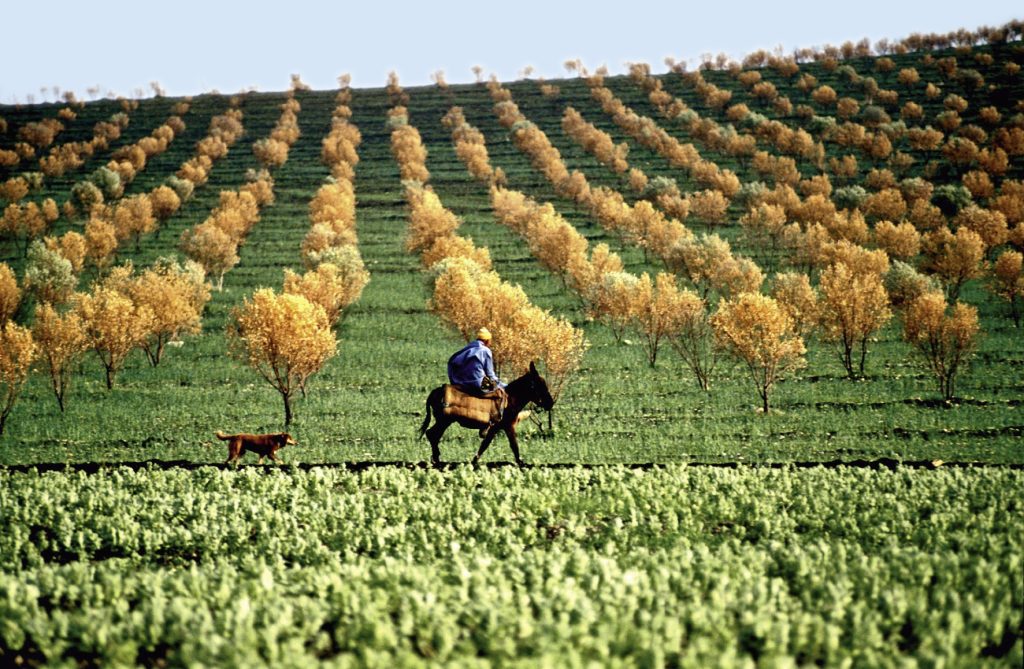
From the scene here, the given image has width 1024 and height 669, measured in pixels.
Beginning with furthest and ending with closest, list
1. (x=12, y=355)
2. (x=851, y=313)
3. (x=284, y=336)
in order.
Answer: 1. (x=851, y=313)
2. (x=284, y=336)
3. (x=12, y=355)

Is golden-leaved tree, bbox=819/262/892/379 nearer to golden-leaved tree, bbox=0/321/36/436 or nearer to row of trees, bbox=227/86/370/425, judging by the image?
row of trees, bbox=227/86/370/425

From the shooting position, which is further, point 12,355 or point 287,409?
point 287,409

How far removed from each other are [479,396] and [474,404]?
347 mm

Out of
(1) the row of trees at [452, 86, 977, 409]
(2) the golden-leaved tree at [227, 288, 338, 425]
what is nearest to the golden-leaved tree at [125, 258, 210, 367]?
(2) the golden-leaved tree at [227, 288, 338, 425]

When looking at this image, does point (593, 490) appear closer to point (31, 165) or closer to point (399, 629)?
point (399, 629)

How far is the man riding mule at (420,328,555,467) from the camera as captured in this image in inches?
1055

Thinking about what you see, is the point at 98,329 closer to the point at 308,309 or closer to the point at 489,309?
the point at 308,309

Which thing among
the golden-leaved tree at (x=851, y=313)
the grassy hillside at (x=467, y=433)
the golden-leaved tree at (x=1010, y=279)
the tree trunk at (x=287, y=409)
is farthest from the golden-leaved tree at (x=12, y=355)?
the golden-leaved tree at (x=1010, y=279)

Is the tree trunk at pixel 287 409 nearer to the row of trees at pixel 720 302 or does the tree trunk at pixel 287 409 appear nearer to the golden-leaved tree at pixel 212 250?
the row of trees at pixel 720 302

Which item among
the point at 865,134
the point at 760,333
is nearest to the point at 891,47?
the point at 865,134

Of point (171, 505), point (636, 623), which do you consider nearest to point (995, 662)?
point (636, 623)

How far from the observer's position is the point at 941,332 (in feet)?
179

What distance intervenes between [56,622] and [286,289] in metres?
57.9

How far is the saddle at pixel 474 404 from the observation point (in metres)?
26.8
